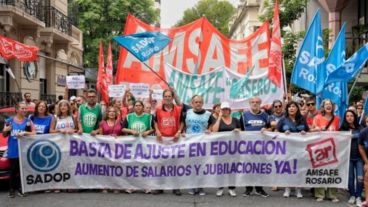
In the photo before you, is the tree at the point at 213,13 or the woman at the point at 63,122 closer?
the woman at the point at 63,122

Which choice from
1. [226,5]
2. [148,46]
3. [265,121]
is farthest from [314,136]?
[226,5]

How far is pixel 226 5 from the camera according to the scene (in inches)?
2729

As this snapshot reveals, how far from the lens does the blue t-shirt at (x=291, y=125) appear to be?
8391 mm

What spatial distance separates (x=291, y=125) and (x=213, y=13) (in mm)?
61028

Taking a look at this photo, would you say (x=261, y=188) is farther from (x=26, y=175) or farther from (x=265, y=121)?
(x=26, y=175)

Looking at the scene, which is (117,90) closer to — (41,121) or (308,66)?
(41,121)

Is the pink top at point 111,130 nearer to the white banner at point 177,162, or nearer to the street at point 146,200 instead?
the white banner at point 177,162

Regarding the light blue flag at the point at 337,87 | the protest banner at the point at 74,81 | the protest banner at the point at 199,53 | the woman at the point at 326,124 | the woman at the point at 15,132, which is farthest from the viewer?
the protest banner at the point at 74,81

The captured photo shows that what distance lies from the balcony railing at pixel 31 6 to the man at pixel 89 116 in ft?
33.8

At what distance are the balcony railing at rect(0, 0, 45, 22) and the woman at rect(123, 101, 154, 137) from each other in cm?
1091

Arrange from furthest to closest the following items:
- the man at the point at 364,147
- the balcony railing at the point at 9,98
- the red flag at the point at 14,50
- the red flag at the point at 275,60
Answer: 1. the balcony railing at the point at 9,98
2. the red flag at the point at 14,50
3. the red flag at the point at 275,60
4. the man at the point at 364,147

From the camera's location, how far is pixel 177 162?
8477 millimetres

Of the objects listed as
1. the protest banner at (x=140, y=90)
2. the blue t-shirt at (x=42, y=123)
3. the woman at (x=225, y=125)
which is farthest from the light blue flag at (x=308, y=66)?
the blue t-shirt at (x=42, y=123)

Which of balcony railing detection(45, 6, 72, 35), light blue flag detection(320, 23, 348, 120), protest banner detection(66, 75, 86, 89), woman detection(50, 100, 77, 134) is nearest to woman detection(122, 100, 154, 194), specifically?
woman detection(50, 100, 77, 134)
